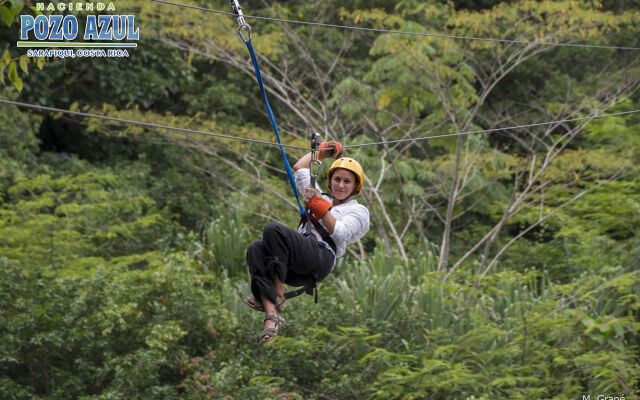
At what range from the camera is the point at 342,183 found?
368 cm

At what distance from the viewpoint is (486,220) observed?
12.9 meters

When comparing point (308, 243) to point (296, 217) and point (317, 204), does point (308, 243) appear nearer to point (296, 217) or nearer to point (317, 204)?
point (317, 204)

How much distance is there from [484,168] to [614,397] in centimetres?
456

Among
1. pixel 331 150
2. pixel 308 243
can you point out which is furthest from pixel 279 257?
pixel 331 150

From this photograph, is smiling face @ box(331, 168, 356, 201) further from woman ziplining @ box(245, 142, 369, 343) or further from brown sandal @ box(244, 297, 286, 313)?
brown sandal @ box(244, 297, 286, 313)

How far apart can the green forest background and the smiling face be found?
5.16 feet

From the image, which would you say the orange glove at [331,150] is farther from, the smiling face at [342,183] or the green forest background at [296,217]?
the green forest background at [296,217]

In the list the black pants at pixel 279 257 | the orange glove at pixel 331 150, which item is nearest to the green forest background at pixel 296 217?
the black pants at pixel 279 257

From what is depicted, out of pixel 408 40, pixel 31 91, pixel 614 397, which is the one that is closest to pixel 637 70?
pixel 408 40

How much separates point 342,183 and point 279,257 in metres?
0.57

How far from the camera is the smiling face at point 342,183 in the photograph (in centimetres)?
367

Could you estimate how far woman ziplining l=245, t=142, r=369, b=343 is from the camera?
3.37m

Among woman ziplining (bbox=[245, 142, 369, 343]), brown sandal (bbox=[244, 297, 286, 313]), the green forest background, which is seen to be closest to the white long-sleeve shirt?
woman ziplining (bbox=[245, 142, 369, 343])

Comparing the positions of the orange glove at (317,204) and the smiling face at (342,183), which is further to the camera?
the smiling face at (342,183)
